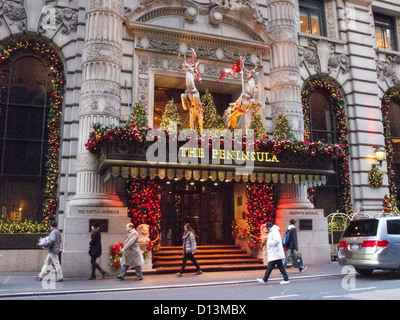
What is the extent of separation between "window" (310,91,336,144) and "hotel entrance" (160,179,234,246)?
6201 mm

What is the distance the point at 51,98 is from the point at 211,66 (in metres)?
7.38

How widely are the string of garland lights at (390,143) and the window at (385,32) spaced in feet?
10.3

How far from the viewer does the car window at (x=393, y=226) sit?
39.1 feet

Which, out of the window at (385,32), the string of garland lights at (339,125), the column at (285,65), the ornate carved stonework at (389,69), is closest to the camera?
the column at (285,65)

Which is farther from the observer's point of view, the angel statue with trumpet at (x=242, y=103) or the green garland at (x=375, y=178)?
the green garland at (x=375, y=178)

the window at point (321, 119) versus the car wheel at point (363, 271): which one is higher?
the window at point (321, 119)

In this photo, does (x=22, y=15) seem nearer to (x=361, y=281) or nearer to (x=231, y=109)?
(x=231, y=109)

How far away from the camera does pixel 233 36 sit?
18.4 metres

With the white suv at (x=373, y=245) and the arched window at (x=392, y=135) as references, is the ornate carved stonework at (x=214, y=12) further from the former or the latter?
the white suv at (x=373, y=245)

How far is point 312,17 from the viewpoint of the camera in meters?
21.6

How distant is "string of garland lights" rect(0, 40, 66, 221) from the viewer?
15227mm

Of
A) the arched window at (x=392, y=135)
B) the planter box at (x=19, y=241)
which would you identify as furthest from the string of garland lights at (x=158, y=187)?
the arched window at (x=392, y=135)

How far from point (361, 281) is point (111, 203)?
8959 mm

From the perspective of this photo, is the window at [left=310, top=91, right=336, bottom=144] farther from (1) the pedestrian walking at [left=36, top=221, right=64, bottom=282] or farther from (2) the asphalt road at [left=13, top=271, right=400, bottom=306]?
(1) the pedestrian walking at [left=36, top=221, right=64, bottom=282]
